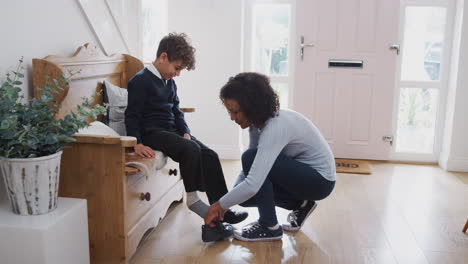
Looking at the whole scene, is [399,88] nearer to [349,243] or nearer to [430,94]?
[430,94]

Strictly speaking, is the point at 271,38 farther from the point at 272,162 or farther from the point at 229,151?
the point at 272,162

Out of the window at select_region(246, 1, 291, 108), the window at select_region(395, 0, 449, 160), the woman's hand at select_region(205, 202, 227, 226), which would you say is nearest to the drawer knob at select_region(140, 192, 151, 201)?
the woman's hand at select_region(205, 202, 227, 226)

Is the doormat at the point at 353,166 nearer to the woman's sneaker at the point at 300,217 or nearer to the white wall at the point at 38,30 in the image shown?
the woman's sneaker at the point at 300,217

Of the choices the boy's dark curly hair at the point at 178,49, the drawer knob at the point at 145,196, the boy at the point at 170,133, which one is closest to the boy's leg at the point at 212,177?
the boy at the point at 170,133

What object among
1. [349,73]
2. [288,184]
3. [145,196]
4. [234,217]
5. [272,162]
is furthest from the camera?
[349,73]

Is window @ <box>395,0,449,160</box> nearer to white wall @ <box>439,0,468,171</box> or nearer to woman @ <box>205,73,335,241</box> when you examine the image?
white wall @ <box>439,0,468,171</box>

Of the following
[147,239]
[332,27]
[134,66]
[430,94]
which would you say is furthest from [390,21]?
[147,239]

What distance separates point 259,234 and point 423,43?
8.42ft

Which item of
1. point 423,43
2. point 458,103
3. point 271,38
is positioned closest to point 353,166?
point 458,103

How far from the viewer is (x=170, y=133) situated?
2631mm

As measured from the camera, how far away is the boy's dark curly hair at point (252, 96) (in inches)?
90.7

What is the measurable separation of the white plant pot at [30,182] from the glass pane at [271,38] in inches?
108

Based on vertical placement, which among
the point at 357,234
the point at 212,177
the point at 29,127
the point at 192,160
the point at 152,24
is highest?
the point at 152,24

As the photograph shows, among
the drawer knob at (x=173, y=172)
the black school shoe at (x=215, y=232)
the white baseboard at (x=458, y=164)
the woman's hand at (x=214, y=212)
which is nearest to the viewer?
the woman's hand at (x=214, y=212)
